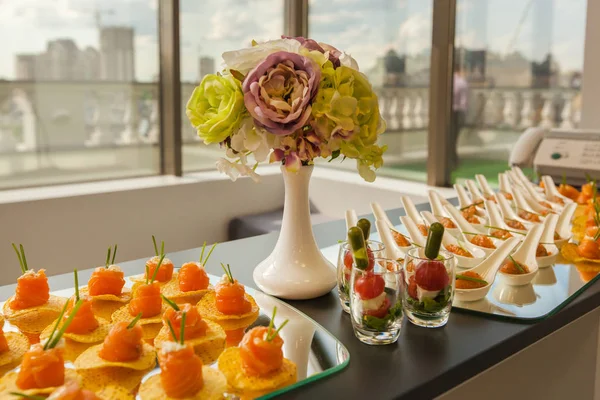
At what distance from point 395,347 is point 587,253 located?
692 mm

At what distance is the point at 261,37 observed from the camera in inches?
173

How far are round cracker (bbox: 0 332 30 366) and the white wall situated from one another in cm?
233

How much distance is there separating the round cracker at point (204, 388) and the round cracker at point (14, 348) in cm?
20

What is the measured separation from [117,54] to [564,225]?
2828 millimetres

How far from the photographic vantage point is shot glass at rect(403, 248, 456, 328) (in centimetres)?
104

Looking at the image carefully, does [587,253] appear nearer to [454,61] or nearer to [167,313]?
[167,313]

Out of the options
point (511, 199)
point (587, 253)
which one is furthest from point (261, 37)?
point (587, 253)

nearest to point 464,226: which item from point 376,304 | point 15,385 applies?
point 376,304

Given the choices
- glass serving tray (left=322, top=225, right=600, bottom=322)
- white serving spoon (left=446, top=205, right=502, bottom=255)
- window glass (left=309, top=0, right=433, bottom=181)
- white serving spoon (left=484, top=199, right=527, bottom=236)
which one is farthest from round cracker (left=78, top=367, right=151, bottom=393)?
window glass (left=309, top=0, right=433, bottom=181)

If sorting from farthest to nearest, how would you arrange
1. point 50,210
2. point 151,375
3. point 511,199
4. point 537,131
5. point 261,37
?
point 261,37, point 50,210, point 537,131, point 511,199, point 151,375

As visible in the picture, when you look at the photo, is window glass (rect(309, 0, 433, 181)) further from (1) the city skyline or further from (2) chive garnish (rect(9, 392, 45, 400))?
(2) chive garnish (rect(9, 392, 45, 400))

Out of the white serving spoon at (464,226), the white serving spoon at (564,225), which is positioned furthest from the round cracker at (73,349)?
the white serving spoon at (564,225)

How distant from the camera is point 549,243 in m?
1.48

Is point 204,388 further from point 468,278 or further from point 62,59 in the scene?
point 62,59
